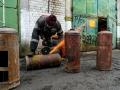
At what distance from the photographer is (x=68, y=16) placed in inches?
527

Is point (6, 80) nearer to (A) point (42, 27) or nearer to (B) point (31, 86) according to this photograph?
(B) point (31, 86)

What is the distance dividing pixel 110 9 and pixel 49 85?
10.3 metres

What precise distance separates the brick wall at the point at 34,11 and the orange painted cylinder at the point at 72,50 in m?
3.96

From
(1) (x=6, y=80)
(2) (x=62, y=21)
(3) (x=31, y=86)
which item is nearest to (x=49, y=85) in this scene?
(3) (x=31, y=86)

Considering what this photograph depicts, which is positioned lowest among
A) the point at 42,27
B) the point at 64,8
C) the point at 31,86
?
the point at 31,86

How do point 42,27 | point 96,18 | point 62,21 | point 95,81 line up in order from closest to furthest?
1. point 95,81
2. point 42,27
3. point 62,21
4. point 96,18

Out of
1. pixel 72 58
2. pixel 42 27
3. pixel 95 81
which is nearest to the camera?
pixel 95 81

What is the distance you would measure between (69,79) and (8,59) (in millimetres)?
1607

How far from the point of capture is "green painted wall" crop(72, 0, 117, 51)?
13842mm

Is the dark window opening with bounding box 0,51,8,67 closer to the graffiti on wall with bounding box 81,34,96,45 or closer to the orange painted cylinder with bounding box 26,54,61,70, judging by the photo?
the orange painted cylinder with bounding box 26,54,61,70

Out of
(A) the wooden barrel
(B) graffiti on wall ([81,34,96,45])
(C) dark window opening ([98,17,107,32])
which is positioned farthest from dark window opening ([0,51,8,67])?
(C) dark window opening ([98,17,107,32])

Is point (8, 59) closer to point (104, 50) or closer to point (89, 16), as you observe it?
point (104, 50)

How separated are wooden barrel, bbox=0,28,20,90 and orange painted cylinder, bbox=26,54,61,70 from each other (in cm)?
162

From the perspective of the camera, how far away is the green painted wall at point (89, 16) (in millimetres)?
13842
